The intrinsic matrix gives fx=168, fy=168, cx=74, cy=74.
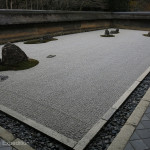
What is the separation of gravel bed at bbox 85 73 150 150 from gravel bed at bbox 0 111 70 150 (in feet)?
1.69

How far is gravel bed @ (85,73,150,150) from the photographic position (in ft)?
8.69

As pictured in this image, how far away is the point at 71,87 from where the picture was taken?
14.6ft

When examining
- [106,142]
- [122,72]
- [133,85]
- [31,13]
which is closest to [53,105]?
[106,142]

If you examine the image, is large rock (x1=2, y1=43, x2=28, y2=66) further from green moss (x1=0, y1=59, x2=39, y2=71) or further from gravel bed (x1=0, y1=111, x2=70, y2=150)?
gravel bed (x1=0, y1=111, x2=70, y2=150)

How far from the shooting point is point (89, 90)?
Answer: 4.29 m

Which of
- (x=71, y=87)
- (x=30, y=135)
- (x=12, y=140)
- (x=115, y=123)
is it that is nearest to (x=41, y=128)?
(x=30, y=135)

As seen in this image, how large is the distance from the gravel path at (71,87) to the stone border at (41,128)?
12cm

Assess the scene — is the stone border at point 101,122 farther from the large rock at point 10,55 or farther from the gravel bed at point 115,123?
the large rock at point 10,55

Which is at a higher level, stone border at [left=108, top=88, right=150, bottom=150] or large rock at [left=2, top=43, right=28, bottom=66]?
large rock at [left=2, top=43, right=28, bottom=66]

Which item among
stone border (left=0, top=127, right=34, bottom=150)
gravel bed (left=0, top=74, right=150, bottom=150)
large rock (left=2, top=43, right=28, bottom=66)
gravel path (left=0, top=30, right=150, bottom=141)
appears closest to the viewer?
stone border (left=0, top=127, right=34, bottom=150)

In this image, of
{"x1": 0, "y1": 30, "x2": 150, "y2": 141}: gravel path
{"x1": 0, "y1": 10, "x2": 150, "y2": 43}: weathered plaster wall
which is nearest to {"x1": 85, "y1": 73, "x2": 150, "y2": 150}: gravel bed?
{"x1": 0, "y1": 30, "x2": 150, "y2": 141}: gravel path

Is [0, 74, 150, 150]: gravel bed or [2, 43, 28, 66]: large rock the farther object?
[2, 43, 28, 66]: large rock

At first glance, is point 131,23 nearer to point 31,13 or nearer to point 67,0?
point 67,0

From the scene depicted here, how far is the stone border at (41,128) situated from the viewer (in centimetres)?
260
